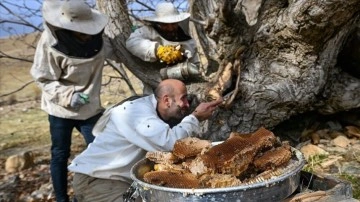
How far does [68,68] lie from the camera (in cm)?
471

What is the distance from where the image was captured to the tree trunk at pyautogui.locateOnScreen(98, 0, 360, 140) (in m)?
4.16

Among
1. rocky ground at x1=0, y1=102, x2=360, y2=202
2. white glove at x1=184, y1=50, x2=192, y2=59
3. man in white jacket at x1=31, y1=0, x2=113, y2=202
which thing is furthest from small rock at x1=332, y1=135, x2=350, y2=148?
man in white jacket at x1=31, y1=0, x2=113, y2=202

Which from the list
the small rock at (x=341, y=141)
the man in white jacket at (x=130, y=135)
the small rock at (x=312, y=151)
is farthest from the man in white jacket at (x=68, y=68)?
the small rock at (x=341, y=141)

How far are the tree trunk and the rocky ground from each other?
1.11 ft

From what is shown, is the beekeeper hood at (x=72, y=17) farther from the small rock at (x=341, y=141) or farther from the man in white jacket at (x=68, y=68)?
the small rock at (x=341, y=141)

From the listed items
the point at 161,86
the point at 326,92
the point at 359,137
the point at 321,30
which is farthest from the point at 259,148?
the point at 359,137

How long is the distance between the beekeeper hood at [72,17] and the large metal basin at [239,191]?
2330 millimetres

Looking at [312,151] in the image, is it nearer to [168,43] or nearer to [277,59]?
[277,59]

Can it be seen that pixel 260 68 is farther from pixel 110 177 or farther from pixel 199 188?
pixel 199 188

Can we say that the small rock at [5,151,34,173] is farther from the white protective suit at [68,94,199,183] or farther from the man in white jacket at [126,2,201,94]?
the white protective suit at [68,94,199,183]

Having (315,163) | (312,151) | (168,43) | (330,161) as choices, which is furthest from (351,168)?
(168,43)

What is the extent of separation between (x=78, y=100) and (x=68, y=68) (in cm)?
30

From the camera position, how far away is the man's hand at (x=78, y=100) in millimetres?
4652

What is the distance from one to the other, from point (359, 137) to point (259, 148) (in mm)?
2785
